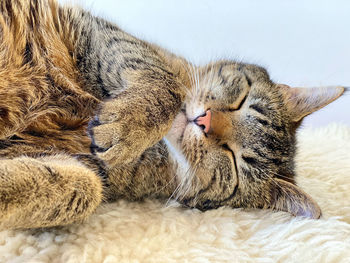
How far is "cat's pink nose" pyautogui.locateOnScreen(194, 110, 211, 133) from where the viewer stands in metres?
1.04

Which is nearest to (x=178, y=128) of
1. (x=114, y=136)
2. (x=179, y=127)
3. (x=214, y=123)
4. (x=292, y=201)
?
(x=179, y=127)

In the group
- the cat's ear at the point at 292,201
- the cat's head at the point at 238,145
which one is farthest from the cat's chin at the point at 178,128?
the cat's ear at the point at 292,201

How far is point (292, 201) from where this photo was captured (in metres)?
1.08

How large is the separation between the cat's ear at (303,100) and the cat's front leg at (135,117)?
0.42 metres

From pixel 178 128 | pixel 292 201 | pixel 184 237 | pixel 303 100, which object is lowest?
pixel 184 237

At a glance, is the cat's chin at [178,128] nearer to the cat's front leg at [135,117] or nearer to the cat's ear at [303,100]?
the cat's front leg at [135,117]

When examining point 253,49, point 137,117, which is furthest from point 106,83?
point 253,49

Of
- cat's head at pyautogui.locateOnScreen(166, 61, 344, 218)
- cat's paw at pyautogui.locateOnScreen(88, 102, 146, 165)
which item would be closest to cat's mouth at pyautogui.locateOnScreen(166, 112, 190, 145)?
cat's head at pyautogui.locateOnScreen(166, 61, 344, 218)

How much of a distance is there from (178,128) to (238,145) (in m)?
0.19

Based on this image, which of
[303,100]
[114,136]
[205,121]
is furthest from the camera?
[303,100]

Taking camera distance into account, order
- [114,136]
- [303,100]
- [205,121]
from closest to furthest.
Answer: [114,136], [205,121], [303,100]

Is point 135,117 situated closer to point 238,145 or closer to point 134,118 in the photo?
point 134,118

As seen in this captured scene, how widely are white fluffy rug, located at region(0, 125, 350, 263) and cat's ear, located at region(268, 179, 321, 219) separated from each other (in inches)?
1.3

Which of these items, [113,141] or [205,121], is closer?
[113,141]
